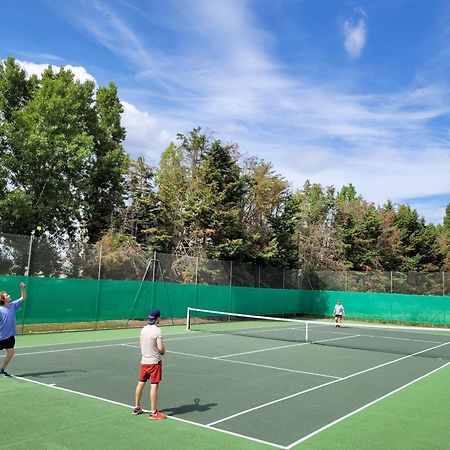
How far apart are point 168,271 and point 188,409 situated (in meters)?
17.5

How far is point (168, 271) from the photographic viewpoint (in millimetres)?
25375

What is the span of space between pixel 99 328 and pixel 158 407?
45.7 ft

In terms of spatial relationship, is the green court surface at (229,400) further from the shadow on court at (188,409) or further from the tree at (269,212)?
the tree at (269,212)

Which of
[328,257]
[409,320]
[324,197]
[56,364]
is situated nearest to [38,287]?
[56,364]

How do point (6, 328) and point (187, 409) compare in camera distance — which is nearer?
point (187, 409)

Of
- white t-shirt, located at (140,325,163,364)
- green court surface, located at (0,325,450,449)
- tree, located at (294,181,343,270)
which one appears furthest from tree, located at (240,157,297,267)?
white t-shirt, located at (140,325,163,364)

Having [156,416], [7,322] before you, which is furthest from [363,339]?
[156,416]

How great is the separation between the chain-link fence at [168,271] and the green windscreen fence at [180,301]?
0.41m

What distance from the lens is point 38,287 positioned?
61.8 ft

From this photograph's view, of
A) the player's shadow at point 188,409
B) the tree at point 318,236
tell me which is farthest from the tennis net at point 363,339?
the tree at point 318,236

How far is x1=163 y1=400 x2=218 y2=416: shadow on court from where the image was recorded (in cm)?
779

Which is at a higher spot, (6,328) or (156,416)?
(6,328)

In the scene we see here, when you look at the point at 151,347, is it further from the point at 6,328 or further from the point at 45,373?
the point at 45,373

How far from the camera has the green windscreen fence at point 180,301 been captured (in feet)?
62.5
